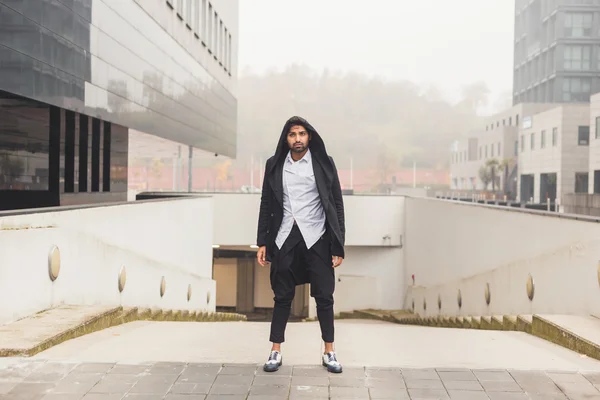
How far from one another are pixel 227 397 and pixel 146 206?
9.61 metres

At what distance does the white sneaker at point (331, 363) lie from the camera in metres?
4.76

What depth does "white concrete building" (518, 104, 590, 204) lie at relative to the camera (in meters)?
54.9

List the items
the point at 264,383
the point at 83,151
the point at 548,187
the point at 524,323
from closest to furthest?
the point at 264,383
the point at 524,323
the point at 83,151
the point at 548,187

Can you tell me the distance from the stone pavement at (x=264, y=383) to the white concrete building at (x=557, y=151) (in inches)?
2140

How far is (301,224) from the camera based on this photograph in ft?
16.1

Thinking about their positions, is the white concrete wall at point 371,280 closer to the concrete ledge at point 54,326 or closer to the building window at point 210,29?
the building window at point 210,29

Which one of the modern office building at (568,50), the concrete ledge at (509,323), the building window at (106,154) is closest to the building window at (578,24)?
the modern office building at (568,50)

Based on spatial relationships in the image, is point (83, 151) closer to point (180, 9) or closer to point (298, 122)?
point (180, 9)

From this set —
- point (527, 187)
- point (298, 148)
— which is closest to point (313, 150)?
point (298, 148)

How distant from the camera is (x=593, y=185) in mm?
48469

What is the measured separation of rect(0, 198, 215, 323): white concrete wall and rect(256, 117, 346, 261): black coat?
2742 millimetres

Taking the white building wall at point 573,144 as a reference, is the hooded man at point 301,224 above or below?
below

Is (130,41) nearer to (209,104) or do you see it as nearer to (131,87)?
(131,87)

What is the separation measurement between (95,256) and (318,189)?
5.14 metres
